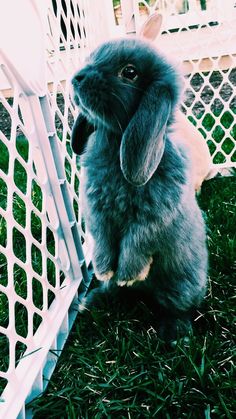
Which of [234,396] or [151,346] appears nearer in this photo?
[234,396]

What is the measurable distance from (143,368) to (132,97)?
3.16ft

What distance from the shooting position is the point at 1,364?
5.26ft

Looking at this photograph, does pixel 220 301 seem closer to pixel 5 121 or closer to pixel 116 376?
pixel 116 376

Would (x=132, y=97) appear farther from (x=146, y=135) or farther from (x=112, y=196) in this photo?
(x=112, y=196)

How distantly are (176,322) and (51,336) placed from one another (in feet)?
1.64

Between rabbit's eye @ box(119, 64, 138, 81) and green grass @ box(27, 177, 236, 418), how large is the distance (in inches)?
37.9

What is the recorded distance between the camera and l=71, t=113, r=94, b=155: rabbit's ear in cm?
160

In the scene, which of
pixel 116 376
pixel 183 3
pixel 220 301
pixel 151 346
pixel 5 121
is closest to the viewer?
pixel 116 376

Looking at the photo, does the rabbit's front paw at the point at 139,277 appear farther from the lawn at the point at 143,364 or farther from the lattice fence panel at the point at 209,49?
the lattice fence panel at the point at 209,49

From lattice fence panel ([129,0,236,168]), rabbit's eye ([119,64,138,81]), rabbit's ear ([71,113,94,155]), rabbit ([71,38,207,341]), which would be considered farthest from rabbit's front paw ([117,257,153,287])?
lattice fence panel ([129,0,236,168])

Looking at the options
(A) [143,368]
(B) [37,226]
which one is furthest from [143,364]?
(B) [37,226]

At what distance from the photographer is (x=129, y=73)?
129cm

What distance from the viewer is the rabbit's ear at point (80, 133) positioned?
5.24ft

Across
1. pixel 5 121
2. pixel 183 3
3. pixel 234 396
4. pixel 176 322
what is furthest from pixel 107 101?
pixel 5 121
